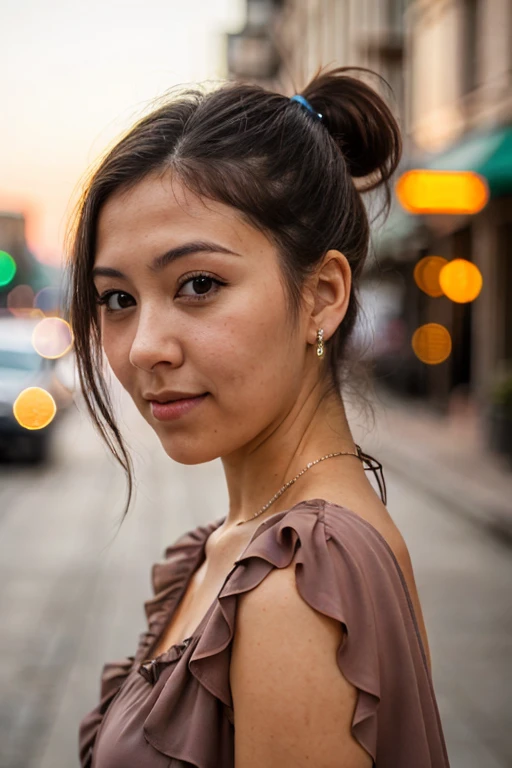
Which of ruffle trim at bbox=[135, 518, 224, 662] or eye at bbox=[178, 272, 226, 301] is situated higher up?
eye at bbox=[178, 272, 226, 301]

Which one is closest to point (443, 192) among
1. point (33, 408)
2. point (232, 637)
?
point (33, 408)

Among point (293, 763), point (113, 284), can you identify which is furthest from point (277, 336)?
point (293, 763)

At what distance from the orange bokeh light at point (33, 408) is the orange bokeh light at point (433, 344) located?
8.88m

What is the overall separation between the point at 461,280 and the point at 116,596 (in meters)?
13.8

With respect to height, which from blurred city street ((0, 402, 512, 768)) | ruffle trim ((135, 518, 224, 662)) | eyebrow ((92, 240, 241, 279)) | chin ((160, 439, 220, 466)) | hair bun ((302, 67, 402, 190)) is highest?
hair bun ((302, 67, 402, 190))

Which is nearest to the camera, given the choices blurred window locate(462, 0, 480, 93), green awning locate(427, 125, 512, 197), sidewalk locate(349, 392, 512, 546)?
Result: sidewalk locate(349, 392, 512, 546)

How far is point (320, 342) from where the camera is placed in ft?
5.37

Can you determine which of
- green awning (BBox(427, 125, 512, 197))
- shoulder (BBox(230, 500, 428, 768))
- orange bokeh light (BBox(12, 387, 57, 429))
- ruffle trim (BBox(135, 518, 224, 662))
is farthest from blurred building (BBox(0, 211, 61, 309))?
shoulder (BBox(230, 500, 428, 768))

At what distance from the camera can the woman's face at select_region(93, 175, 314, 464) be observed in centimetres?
144

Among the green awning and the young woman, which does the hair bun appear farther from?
the green awning

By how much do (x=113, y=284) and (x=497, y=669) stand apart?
4.94 m

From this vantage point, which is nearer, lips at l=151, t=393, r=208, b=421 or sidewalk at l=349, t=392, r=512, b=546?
lips at l=151, t=393, r=208, b=421

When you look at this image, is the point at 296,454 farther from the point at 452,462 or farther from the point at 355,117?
the point at 452,462

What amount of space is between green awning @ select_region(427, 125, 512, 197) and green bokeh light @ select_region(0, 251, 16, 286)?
30.8m
